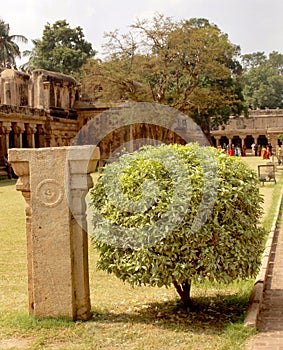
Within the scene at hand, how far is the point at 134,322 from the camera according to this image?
15.5 ft

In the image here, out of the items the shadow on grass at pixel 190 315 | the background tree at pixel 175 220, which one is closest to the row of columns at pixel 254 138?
the shadow on grass at pixel 190 315

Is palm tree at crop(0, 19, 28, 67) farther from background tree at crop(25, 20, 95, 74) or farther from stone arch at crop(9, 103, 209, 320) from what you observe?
stone arch at crop(9, 103, 209, 320)

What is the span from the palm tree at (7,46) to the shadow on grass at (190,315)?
4663cm

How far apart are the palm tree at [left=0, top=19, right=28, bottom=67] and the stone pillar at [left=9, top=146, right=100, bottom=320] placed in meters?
46.5

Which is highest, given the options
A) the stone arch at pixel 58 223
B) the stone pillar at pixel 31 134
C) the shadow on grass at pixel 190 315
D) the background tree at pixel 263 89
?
the background tree at pixel 263 89

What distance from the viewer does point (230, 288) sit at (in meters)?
5.88

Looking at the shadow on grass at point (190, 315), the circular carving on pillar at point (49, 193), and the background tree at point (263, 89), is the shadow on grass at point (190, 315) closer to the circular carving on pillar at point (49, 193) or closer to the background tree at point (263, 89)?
the circular carving on pillar at point (49, 193)

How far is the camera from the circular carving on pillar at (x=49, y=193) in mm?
4633

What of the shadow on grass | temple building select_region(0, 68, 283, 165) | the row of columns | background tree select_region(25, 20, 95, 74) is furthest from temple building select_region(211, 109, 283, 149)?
the shadow on grass

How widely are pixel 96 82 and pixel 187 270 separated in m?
21.6

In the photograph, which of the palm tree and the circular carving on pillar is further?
the palm tree

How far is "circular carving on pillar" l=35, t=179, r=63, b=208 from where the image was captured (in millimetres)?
4633

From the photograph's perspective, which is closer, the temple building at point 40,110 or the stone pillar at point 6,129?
the stone pillar at point 6,129

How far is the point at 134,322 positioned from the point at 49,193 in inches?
54.9
